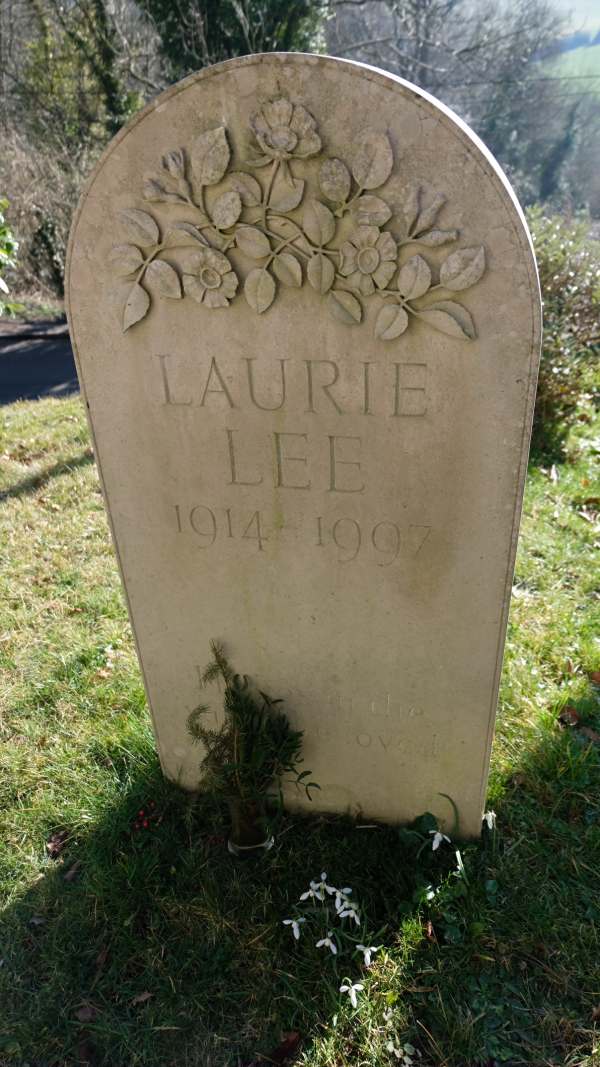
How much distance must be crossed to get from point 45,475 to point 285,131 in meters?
4.12

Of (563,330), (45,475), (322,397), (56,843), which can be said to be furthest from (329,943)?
(563,330)

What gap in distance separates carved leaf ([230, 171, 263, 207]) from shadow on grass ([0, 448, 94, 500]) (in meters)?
3.77

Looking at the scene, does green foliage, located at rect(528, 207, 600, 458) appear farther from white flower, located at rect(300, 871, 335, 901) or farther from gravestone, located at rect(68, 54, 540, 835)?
white flower, located at rect(300, 871, 335, 901)

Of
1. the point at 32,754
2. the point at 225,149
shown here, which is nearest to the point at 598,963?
the point at 32,754

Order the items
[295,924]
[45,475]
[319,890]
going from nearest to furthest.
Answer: [295,924] → [319,890] → [45,475]

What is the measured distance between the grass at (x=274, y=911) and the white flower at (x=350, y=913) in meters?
0.05

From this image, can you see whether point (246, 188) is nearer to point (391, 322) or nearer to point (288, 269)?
point (288, 269)

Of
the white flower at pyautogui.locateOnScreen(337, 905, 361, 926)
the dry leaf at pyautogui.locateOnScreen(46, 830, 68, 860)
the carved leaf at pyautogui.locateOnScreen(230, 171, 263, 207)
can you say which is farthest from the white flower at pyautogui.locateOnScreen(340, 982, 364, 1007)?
the carved leaf at pyautogui.locateOnScreen(230, 171, 263, 207)

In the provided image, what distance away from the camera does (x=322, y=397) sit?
1632 mm

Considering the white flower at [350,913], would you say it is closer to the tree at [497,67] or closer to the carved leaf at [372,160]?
the carved leaf at [372,160]

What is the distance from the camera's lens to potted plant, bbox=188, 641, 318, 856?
6.26 feet

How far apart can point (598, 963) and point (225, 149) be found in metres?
2.29

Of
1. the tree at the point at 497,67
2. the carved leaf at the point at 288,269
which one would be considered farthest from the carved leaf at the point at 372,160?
the tree at the point at 497,67

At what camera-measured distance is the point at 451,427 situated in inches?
62.0
